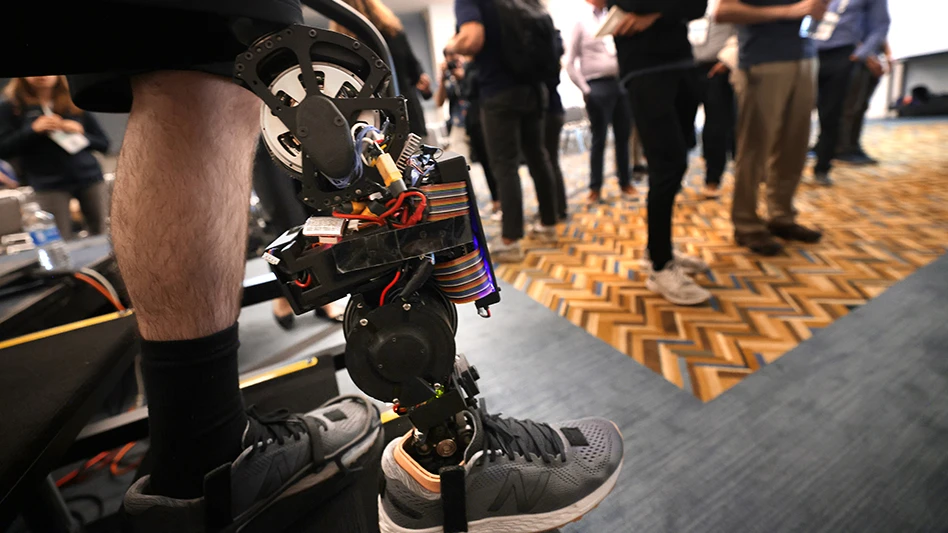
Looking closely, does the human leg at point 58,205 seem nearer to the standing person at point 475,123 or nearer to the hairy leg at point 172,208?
the standing person at point 475,123

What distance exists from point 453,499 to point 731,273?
1.59 metres

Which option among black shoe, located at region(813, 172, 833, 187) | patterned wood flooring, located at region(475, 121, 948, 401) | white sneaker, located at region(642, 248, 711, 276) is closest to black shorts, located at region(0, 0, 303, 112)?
patterned wood flooring, located at region(475, 121, 948, 401)

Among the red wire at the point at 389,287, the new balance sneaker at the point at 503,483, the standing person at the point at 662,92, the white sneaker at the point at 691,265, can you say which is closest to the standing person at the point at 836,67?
the white sneaker at the point at 691,265

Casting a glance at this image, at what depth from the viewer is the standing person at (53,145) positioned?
2371 mm

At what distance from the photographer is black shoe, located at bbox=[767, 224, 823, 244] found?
6.41 ft

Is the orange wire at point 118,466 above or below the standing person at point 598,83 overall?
below

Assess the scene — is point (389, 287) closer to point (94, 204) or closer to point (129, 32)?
point (129, 32)

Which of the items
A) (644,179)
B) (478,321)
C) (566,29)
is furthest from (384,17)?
(566,29)

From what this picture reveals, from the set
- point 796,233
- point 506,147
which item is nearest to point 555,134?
point 506,147

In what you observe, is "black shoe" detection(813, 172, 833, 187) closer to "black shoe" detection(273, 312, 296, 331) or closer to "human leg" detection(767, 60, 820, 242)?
"human leg" detection(767, 60, 820, 242)

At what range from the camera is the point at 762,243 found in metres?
1.88

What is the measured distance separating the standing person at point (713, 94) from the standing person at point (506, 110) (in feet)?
4.39

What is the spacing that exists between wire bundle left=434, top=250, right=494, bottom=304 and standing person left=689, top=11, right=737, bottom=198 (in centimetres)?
289

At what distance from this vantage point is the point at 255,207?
3197mm
